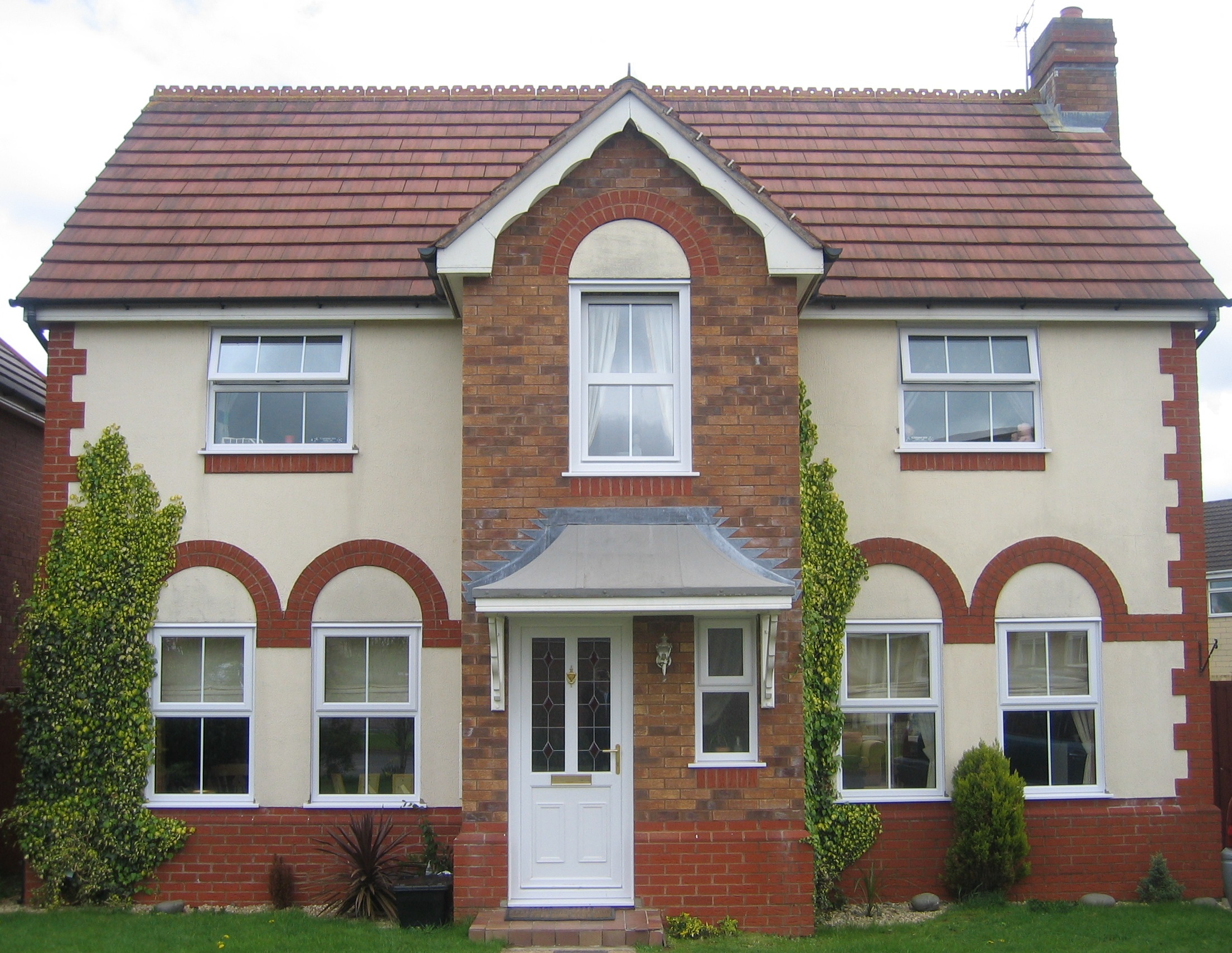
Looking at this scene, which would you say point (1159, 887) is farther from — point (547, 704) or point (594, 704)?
point (547, 704)

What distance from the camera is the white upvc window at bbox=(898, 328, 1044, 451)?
1109cm

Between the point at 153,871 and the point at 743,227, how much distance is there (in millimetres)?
7910

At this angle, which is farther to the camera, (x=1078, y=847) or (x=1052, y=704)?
(x=1052, y=704)

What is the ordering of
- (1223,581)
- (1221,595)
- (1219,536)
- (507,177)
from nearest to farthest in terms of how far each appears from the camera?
(507,177)
(1223,581)
(1221,595)
(1219,536)

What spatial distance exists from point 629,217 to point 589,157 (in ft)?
2.02

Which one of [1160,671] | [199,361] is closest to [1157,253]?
[1160,671]

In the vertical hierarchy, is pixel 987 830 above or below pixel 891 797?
below

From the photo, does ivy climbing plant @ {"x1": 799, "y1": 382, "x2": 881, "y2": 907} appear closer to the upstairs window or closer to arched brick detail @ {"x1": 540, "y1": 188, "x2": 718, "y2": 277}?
the upstairs window

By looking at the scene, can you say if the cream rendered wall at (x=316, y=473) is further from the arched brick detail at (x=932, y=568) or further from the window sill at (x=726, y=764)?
the arched brick detail at (x=932, y=568)

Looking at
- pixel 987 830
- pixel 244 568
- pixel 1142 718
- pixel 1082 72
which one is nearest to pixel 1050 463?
pixel 1142 718

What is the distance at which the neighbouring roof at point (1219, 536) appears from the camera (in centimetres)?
2547

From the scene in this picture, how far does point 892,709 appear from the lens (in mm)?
10727

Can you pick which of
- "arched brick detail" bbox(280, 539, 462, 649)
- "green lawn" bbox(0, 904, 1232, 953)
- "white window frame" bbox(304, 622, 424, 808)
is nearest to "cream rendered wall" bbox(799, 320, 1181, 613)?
"green lawn" bbox(0, 904, 1232, 953)

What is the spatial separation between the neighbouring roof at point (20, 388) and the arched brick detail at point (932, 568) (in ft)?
31.7
